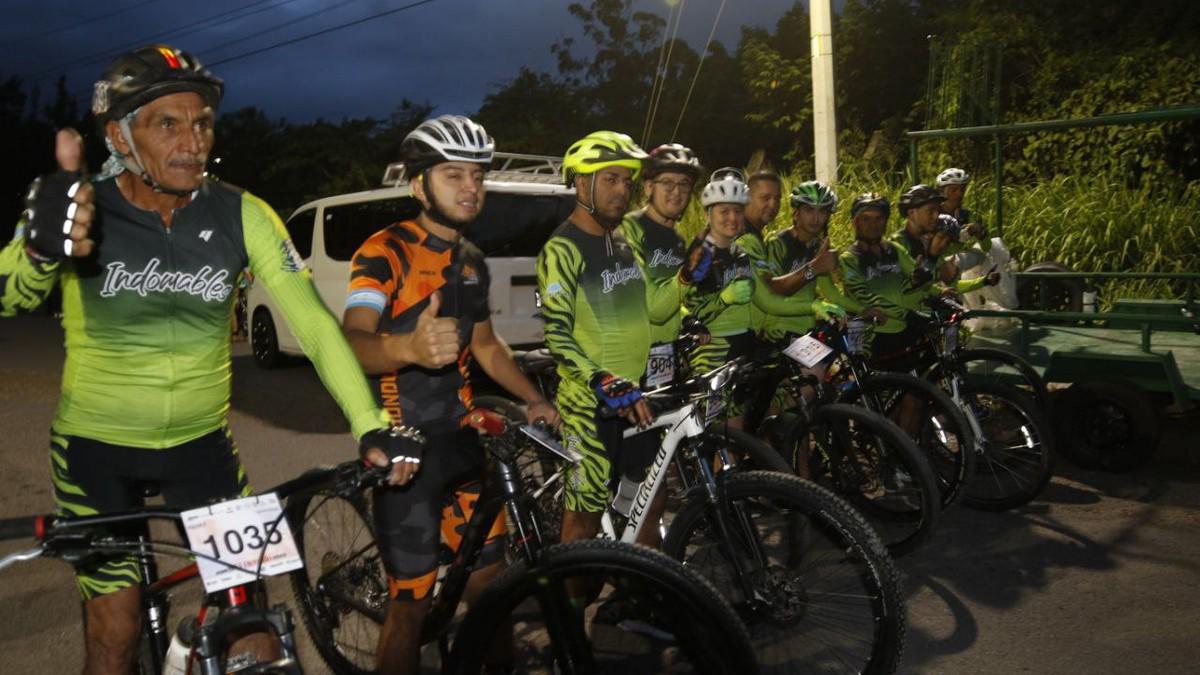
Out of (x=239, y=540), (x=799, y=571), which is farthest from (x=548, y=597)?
(x=799, y=571)

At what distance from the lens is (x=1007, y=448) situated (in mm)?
6254

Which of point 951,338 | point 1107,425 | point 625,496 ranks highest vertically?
point 951,338

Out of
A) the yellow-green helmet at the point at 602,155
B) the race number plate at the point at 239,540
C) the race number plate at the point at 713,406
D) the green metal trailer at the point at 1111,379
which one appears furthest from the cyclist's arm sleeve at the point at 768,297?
the race number plate at the point at 239,540

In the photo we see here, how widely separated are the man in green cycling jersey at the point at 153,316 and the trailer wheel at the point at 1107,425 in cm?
578

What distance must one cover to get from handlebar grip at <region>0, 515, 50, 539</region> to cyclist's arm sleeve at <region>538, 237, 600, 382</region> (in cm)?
226

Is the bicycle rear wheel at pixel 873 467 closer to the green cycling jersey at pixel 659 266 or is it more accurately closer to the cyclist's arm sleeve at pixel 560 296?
the green cycling jersey at pixel 659 266

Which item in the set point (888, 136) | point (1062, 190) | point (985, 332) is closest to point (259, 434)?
point (985, 332)

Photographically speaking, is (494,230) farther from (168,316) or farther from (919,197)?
(168,316)

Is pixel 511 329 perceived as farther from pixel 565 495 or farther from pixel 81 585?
pixel 81 585

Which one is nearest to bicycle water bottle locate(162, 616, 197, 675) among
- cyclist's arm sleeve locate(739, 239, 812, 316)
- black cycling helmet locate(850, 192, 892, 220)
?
cyclist's arm sleeve locate(739, 239, 812, 316)

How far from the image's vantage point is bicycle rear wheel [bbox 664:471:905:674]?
11.9 ft

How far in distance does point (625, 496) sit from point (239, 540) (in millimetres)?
2250

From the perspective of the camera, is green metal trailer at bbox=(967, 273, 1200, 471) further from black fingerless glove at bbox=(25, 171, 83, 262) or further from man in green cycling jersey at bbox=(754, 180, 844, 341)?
black fingerless glove at bbox=(25, 171, 83, 262)

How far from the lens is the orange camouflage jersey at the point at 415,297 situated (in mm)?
3369
